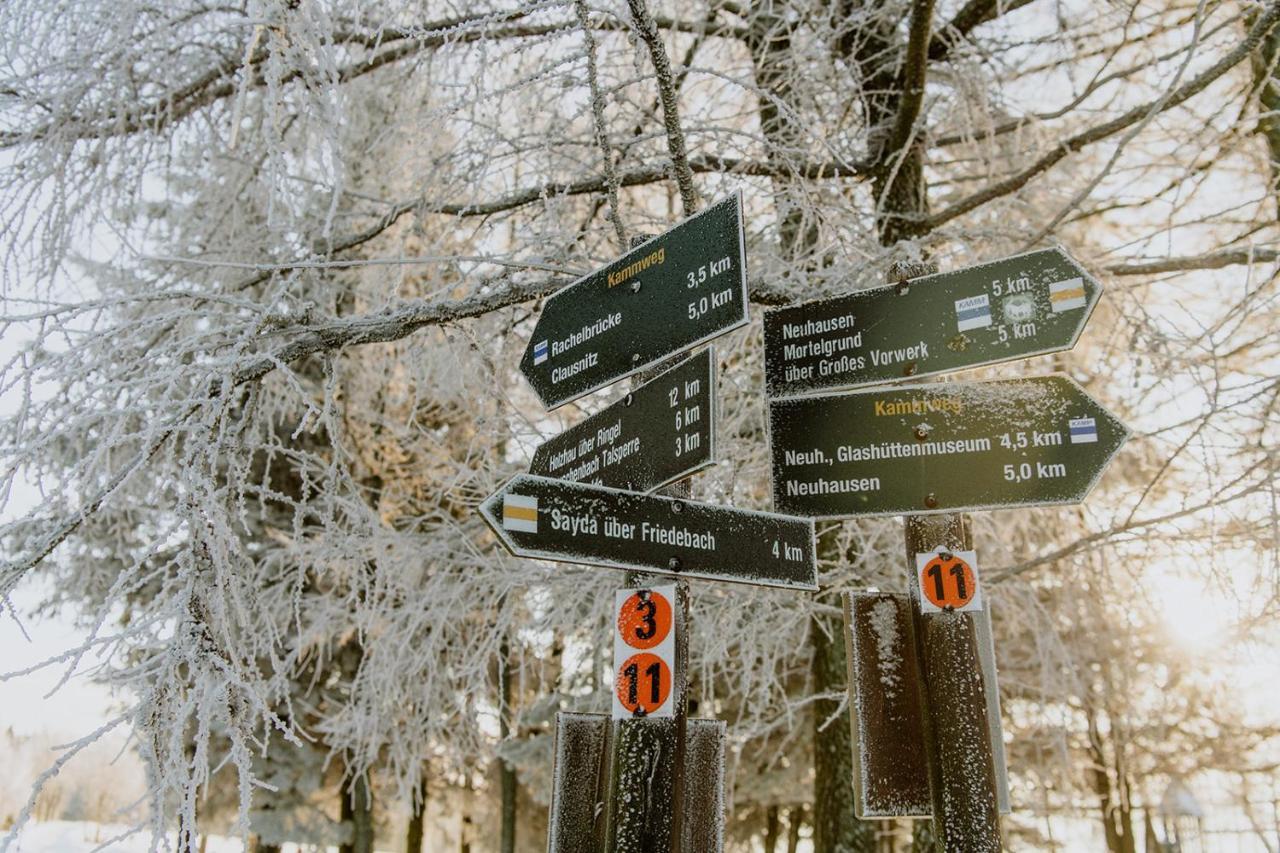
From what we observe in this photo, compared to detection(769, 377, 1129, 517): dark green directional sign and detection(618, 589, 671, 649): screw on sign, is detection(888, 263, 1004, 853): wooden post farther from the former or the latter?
detection(618, 589, 671, 649): screw on sign

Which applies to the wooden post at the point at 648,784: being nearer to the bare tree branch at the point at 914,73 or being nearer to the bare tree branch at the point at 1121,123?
the bare tree branch at the point at 1121,123

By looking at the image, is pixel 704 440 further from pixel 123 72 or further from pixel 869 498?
pixel 123 72

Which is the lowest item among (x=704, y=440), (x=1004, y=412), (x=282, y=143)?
(x=704, y=440)

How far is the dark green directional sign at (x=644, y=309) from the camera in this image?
231 cm

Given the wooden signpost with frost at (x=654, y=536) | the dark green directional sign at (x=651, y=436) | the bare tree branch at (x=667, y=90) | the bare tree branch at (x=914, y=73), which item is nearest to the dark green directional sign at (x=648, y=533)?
the wooden signpost with frost at (x=654, y=536)

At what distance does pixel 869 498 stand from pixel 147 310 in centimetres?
420

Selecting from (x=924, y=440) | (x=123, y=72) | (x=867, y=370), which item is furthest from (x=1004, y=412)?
(x=123, y=72)

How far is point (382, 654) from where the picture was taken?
21.2ft

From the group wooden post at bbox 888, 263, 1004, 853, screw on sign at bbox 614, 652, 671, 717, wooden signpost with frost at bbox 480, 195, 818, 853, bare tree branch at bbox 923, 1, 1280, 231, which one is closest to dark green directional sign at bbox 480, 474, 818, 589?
wooden signpost with frost at bbox 480, 195, 818, 853

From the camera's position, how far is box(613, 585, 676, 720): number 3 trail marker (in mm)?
2189

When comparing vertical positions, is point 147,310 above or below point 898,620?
above

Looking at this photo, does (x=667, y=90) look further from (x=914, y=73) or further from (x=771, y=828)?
(x=771, y=828)

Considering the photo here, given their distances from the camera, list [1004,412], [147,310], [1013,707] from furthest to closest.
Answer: [1013,707] < [147,310] < [1004,412]

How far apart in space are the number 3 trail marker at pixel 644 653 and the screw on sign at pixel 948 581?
771mm
